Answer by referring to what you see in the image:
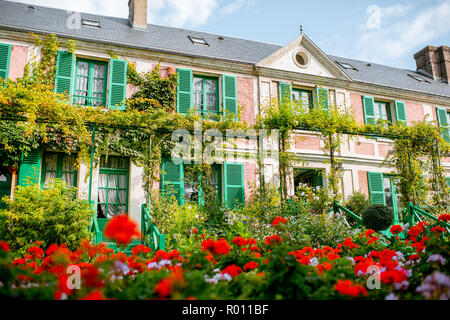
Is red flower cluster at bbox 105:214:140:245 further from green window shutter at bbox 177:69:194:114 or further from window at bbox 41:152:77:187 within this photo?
green window shutter at bbox 177:69:194:114

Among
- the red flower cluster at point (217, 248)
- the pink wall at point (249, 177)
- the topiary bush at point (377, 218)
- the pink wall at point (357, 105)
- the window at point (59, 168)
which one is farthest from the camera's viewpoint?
the pink wall at point (357, 105)

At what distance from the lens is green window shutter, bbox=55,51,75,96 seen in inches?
355

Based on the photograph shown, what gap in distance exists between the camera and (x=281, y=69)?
36.6 ft

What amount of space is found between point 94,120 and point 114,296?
685 cm

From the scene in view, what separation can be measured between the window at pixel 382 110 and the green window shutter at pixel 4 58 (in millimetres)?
10943

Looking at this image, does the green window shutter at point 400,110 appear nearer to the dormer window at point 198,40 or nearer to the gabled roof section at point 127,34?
the gabled roof section at point 127,34

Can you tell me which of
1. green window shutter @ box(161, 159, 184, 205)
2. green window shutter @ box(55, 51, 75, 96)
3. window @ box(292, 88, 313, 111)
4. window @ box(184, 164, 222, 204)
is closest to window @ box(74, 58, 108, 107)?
green window shutter @ box(55, 51, 75, 96)

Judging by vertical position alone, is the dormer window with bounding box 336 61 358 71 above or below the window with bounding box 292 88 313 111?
above

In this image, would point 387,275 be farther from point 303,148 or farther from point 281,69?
point 281,69

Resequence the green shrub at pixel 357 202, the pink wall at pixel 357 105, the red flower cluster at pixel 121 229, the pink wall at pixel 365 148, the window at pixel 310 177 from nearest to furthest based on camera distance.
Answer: the red flower cluster at pixel 121 229
the green shrub at pixel 357 202
the window at pixel 310 177
the pink wall at pixel 365 148
the pink wall at pixel 357 105

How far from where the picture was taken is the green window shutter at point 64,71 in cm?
901

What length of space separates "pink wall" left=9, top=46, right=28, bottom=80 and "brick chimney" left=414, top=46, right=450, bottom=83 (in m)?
15.1

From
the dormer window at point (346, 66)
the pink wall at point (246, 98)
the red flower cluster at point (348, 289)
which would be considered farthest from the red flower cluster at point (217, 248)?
the dormer window at point (346, 66)

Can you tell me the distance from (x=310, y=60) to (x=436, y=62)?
24.7 feet
